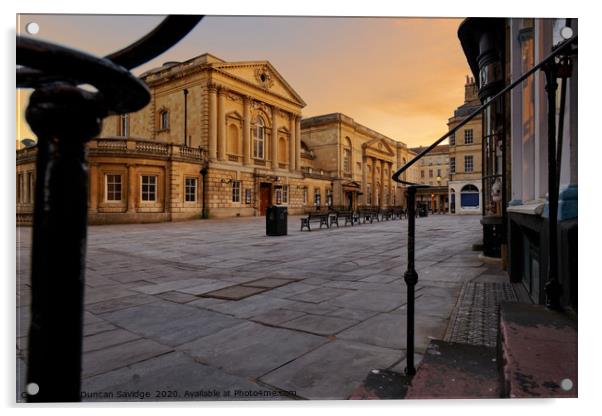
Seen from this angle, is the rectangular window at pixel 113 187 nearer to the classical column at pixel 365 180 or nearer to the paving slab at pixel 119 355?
the paving slab at pixel 119 355

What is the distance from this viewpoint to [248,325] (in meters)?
2.43

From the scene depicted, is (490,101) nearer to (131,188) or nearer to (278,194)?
(131,188)

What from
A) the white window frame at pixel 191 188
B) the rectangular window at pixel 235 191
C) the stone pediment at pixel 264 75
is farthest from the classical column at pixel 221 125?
the stone pediment at pixel 264 75

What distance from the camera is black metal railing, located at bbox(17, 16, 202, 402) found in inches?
26.3

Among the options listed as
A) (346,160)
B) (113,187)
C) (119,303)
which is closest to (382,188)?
(346,160)

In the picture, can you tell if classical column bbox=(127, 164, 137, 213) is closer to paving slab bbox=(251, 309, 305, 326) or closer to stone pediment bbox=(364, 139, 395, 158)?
paving slab bbox=(251, 309, 305, 326)

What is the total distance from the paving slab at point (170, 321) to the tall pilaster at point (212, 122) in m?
15.8

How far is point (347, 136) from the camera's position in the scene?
94.6 feet

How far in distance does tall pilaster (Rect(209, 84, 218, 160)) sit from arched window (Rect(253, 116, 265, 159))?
2182 mm

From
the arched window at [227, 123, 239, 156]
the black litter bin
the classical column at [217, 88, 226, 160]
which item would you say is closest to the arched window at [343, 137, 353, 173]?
the arched window at [227, 123, 239, 156]

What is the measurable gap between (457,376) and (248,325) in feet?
4.41

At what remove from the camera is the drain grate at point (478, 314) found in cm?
213

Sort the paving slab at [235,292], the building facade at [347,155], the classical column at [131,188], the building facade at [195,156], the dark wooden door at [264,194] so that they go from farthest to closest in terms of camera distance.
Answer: the building facade at [347,155]
the dark wooden door at [264,194]
the classical column at [131,188]
the building facade at [195,156]
the paving slab at [235,292]
